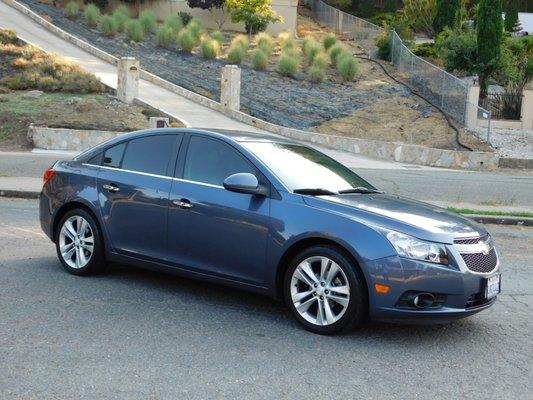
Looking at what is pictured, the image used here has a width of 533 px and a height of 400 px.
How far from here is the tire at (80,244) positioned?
7.93 metres

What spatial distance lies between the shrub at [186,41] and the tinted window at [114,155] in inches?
1236

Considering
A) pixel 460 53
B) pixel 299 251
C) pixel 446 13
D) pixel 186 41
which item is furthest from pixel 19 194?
pixel 446 13

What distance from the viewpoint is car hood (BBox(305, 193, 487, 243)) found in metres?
6.23

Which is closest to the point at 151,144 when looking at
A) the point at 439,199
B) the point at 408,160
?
the point at 439,199

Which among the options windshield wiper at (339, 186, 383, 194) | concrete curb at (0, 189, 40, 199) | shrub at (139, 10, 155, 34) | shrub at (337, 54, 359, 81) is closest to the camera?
windshield wiper at (339, 186, 383, 194)

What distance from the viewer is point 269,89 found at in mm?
33406

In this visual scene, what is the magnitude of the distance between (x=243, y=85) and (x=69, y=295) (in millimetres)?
26894

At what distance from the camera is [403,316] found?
6.11 meters

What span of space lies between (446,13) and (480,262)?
38002 mm

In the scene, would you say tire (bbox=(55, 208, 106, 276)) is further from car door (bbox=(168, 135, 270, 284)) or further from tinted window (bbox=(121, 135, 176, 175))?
car door (bbox=(168, 135, 270, 284))

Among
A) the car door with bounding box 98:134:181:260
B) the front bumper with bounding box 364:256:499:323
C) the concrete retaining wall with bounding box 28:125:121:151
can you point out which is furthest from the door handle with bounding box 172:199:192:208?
the concrete retaining wall with bounding box 28:125:121:151

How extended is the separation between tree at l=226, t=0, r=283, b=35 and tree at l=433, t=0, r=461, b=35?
30.1 ft

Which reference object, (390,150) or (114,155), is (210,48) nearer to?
(390,150)

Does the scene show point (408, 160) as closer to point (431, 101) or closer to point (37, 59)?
point (431, 101)
